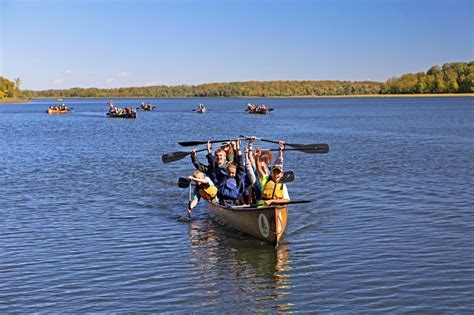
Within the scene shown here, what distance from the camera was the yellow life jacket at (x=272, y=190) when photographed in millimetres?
15555

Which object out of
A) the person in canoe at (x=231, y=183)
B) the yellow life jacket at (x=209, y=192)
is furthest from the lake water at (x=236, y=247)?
the person in canoe at (x=231, y=183)

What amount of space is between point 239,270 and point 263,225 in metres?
1.79

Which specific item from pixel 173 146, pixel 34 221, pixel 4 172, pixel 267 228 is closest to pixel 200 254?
pixel 267 228

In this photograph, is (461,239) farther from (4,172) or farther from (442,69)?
(442,69)

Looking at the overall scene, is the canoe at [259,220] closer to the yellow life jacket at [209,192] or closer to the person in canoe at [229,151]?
the yellow life jacket at [209,192]

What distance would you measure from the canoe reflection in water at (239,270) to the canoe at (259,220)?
0.24 meters

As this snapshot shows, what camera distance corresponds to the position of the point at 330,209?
64.7 feet

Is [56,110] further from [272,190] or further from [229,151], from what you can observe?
[272,190]

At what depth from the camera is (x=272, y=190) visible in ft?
51.1

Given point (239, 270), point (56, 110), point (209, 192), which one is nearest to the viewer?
point (239, 270)

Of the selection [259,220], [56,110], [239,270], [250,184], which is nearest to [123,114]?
[56,110]

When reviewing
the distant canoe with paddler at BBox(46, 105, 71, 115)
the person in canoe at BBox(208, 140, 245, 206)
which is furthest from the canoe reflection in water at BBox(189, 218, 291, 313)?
the distant canoe with paddler at BBox(46, 105, 71, 115)

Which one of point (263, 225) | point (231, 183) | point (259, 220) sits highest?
point (231, 183)

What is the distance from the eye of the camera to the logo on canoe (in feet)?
48.8
